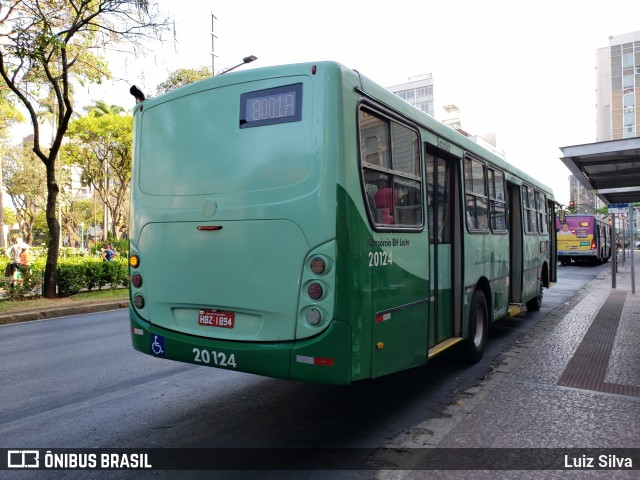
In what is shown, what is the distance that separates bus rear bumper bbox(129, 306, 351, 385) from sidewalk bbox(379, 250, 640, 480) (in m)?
0.86

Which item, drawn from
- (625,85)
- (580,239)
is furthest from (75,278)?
(625,85)

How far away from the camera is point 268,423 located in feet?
15.4

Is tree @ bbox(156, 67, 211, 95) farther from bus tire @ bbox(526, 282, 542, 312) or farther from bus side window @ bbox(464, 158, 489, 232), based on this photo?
bus side window @ bbox(464, 158, 489, 232)

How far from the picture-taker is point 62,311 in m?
12.1

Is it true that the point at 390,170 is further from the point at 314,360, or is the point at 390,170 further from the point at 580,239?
the point at 580,239

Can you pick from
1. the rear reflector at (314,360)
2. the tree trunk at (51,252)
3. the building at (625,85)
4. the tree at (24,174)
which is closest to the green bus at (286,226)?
the rear reflector at (314,360)

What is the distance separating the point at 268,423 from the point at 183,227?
197 centimetres

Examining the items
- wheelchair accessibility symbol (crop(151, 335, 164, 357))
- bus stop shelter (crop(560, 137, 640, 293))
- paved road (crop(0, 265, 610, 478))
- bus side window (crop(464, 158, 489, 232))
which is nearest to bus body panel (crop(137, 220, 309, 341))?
wheelchair accessibility symbol (crop(151, 335, 164, 357))

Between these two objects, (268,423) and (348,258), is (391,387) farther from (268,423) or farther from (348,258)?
(348,258)

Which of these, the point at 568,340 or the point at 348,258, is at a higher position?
the point at 348,258

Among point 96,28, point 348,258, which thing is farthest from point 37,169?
point 348,258

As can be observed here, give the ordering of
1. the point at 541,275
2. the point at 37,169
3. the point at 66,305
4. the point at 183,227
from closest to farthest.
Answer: the point at 183,227 → the point at 541,275 → the point at 66,305 → the point at 37,169

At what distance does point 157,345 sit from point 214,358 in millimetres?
733

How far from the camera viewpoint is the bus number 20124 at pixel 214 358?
415cm
